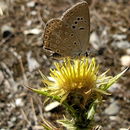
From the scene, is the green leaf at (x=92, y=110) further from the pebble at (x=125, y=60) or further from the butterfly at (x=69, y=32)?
the pebble at (x=125, y=60)

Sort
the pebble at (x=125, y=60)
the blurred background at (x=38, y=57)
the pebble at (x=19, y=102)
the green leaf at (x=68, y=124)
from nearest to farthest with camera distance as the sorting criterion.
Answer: the green leaf at (x=68, y=124)
the blurred background at (x=38, y=57)
the pebble at (x=19, y=102)
the pebble at (x=125, y=60)

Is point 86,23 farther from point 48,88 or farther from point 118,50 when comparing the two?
point 118,50

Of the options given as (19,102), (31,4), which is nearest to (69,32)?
(19,102)

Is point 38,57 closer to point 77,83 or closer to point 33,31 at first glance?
point 33,31

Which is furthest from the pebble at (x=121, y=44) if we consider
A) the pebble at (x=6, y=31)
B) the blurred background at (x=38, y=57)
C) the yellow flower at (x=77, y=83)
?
the yellow flower at (x=77, y=83)

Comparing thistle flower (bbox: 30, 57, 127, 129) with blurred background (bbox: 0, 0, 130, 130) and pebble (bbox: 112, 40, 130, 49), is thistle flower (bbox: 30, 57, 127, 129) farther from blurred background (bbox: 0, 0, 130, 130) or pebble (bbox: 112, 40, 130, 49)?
pebble (bbox: 112, 40, 130, 49)

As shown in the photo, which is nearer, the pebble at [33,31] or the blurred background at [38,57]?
the blurred background at [38,57]

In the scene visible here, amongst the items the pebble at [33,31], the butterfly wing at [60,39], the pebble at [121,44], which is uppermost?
the butterfly wing at [60,39]
